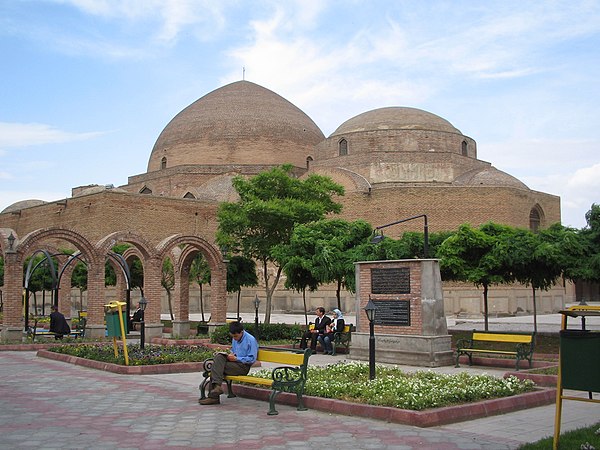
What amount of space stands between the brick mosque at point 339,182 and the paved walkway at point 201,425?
15.0m

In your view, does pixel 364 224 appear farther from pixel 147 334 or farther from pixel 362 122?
pixel 362 122

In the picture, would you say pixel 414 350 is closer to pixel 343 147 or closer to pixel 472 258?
pixel 472 258

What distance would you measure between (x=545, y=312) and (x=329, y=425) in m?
Result: 28.9

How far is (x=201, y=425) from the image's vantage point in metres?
7.09

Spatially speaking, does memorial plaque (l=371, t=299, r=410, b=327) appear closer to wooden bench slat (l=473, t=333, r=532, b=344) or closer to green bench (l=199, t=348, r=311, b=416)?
wooden bench slat (l=473, t=333, r=532, b=344)

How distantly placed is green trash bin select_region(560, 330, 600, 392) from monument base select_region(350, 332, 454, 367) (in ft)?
21.0

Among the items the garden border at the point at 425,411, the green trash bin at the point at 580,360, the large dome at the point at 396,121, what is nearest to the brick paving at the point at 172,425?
the garden border at the point at 425,411

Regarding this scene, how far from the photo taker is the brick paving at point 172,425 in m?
6.22

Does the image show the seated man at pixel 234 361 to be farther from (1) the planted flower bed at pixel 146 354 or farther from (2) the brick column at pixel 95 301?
(2) the brick column at pixel 95 301

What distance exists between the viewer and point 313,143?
50.3 meters

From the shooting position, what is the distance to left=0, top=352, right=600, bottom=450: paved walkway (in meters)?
6.24

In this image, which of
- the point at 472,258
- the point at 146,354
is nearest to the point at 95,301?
the point at 146,354

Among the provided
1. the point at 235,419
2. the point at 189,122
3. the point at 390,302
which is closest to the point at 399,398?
the point at 235,419

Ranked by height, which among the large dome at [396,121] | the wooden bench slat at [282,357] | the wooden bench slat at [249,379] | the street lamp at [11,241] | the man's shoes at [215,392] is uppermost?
Result: the large dome at [396,121]
